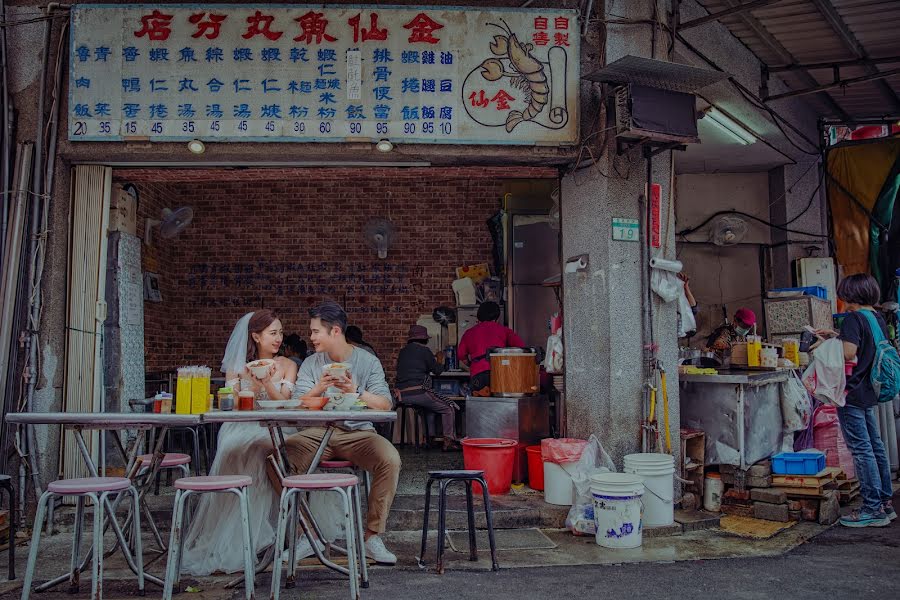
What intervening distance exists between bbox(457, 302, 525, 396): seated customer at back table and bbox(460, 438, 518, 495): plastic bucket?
174cm

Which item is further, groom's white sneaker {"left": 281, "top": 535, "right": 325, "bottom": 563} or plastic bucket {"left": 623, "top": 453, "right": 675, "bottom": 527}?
plastic bucket {"left": 623, "top": 453, "right": 675, "bottom": 527}

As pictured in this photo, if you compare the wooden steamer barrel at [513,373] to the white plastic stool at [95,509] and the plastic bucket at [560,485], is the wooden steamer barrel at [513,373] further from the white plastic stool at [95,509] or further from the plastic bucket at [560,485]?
the white plastic stool at [95,509]

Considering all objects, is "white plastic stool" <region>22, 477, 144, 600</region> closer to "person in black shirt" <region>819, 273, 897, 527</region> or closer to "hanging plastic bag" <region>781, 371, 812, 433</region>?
"person in black shirt" <region>819, 273, 897, 527</region>

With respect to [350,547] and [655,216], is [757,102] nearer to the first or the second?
[655,216]

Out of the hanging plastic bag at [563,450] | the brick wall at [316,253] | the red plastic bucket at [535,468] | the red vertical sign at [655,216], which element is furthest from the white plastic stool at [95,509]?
the brick wall at [316,253]

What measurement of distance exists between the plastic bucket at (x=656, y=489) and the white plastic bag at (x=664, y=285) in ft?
4.82

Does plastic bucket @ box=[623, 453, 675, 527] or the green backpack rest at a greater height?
the green backpack

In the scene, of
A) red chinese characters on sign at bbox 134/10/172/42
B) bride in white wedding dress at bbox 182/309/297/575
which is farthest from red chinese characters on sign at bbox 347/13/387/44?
bride in white wedding dress at bbox 182/309/297/575

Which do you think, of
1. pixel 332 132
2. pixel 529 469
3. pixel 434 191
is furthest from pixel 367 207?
pixel 529 469

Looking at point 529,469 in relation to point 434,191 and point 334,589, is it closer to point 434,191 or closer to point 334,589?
point 334,589

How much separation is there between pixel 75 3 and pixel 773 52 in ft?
24.1

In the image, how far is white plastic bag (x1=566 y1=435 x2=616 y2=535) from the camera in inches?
233

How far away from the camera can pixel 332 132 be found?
6.46 metres

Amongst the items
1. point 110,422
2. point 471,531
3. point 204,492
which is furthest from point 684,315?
point 110,422
